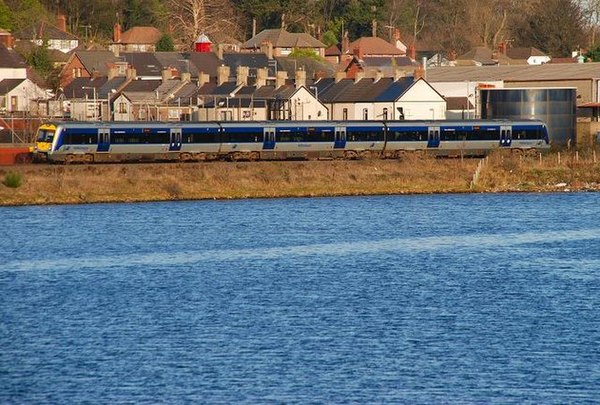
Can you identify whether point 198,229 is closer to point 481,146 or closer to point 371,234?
point 371,234

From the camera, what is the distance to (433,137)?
8250cm

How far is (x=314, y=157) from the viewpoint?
81188 mm

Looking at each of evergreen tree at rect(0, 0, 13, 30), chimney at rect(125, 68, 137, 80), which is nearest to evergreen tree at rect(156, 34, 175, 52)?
evergreen tree at rect(0, 0, 13, 30)

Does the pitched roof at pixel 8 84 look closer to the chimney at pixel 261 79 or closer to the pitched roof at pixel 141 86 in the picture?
the pitched roof at pixel 141 86

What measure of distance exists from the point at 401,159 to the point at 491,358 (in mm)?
46808

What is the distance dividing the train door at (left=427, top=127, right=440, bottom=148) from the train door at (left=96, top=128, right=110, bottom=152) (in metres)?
19.4

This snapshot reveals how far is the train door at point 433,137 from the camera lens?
82.4 meters

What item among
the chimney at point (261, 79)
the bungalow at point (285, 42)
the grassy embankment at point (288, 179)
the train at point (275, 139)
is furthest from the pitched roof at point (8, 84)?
the grassy embankment at point (288, 179)

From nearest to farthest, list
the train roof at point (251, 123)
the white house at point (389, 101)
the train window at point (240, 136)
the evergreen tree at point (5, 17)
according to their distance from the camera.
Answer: the train roof at point (251, 123) → the train window at point (240, 136) → the white house at point (389, 101) → the evergreen tree at point (5, 17)

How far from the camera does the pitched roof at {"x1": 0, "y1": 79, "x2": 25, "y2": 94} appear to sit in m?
117

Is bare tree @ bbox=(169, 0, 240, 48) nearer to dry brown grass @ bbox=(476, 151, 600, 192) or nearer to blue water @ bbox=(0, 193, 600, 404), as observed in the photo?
dry brown grass @ bbox=(476, 151, 600, 192)

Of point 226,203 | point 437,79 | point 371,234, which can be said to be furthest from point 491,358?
point 437,79

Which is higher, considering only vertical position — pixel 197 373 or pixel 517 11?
pixel 517 11

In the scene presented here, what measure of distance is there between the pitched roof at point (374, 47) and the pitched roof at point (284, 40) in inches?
189
